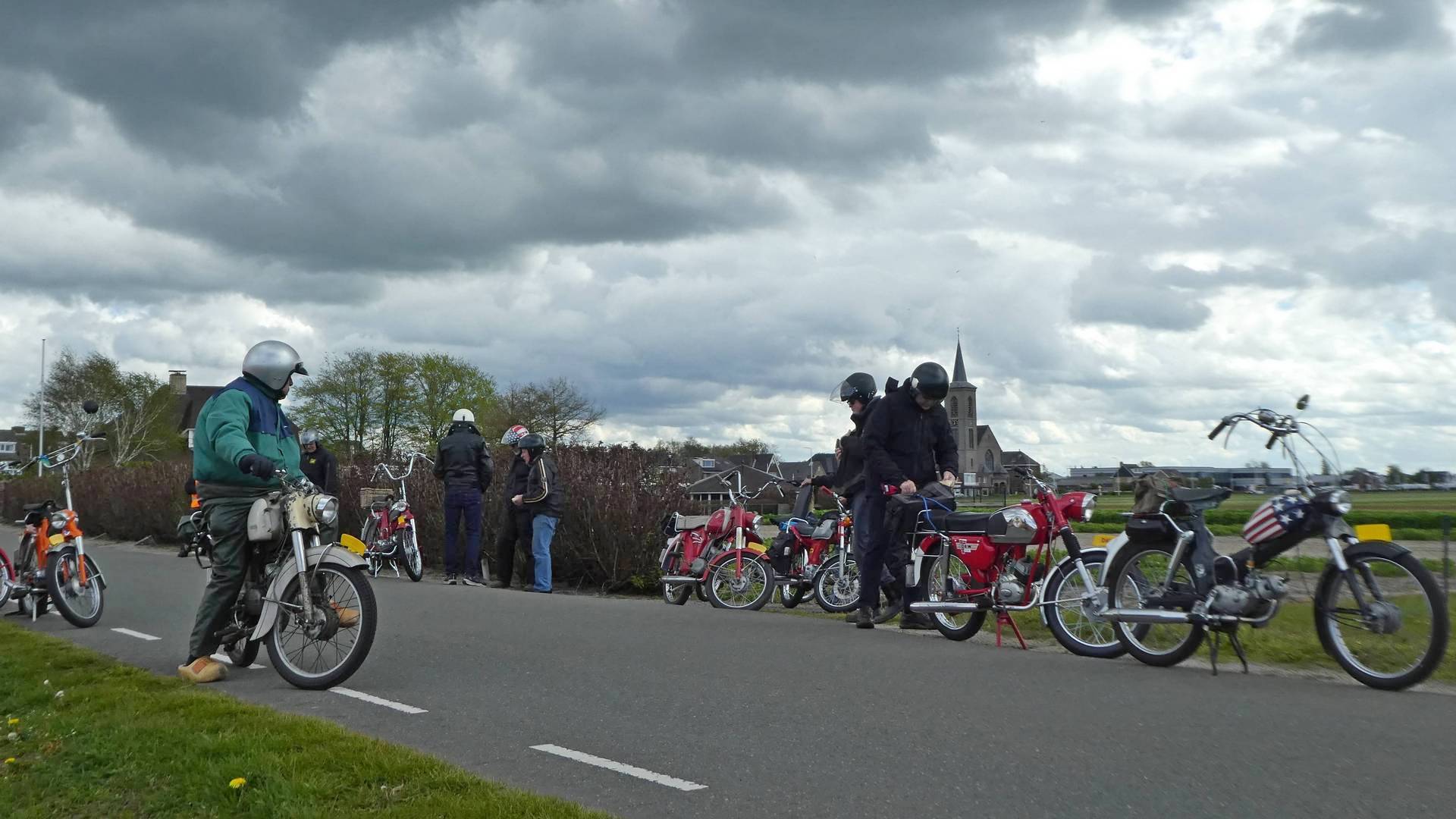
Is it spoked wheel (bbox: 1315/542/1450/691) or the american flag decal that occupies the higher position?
the american flag decal

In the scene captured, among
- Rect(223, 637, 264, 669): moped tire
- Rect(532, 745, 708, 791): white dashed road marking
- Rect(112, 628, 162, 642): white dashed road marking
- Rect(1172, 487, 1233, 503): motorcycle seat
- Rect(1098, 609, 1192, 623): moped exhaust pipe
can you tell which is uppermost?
Rect(1172, 487, 1233, 503): motorcycle seat

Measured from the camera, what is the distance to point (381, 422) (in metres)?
75.6

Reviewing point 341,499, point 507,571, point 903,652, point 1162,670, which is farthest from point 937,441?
point 341,499

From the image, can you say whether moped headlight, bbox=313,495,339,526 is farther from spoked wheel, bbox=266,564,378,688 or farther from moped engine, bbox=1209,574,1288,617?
moped engine, bbox=1209,574,1288,617

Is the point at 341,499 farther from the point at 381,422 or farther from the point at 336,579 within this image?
the point at 381,422

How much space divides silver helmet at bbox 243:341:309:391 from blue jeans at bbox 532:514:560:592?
698cm

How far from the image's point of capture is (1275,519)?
702 centimetres

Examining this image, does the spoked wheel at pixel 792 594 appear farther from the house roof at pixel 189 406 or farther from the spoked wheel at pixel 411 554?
the house roof at pixel 189 406

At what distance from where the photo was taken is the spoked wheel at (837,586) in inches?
445

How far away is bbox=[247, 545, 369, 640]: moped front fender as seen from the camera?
696 cm

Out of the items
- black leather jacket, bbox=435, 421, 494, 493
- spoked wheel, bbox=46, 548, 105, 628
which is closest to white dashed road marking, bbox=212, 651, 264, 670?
spoked wheel, bbox=46, 548, 105, 628

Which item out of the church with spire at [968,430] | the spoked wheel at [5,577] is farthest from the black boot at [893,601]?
the church with spire at [968,430]

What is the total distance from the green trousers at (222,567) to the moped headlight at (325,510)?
0.47 meters

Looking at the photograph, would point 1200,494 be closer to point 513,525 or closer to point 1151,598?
point 1151,598
